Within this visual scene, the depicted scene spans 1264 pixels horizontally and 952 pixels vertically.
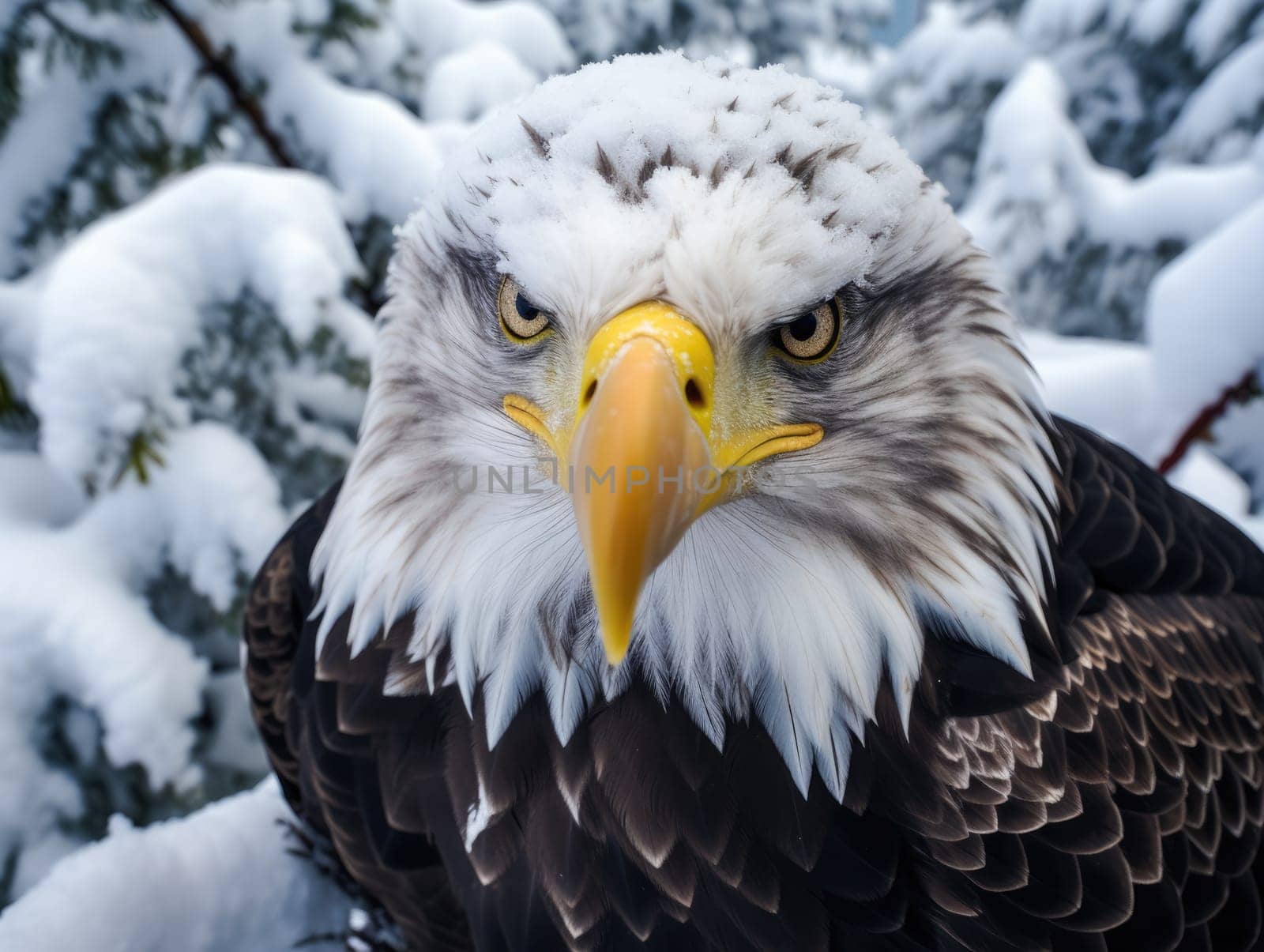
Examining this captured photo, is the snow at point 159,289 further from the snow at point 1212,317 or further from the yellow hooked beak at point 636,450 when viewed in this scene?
the snow at point 1212,317

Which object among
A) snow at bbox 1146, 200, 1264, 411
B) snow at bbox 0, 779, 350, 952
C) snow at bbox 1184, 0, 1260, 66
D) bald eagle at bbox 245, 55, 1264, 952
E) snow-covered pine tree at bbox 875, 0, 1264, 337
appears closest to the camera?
bald eagle at bbox 245, 55, 1264, 952

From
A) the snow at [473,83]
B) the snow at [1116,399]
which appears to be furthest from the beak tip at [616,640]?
the snow at [473,83]

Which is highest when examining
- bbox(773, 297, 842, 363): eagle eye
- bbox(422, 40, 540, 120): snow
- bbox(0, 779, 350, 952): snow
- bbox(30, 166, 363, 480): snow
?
bbox(773, 297, 842, 363): eagle eye

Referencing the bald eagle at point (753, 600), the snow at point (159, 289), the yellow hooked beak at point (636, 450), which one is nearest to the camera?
the yellow hooked beak at point (636, 450)

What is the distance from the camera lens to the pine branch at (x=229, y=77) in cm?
228

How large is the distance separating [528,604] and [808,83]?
2.28ft

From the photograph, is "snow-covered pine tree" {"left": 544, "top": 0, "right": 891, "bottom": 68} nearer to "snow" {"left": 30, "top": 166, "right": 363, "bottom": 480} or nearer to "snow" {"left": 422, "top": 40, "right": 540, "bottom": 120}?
"snow" {"left": 422, "top": 40, "right": 540, "bottom": 120}

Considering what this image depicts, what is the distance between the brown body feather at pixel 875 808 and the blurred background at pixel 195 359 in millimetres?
472

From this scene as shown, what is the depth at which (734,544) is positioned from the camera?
1.05 m

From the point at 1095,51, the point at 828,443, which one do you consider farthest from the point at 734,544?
the point at 1095,51

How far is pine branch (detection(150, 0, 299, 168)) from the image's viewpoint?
7.47ft

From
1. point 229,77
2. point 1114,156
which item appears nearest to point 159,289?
point 229,77

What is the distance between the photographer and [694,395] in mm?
844

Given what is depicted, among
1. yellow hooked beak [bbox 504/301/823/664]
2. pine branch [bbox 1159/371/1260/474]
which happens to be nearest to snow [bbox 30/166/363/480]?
yellow hooked beak [bbox 504/301/823/664]
